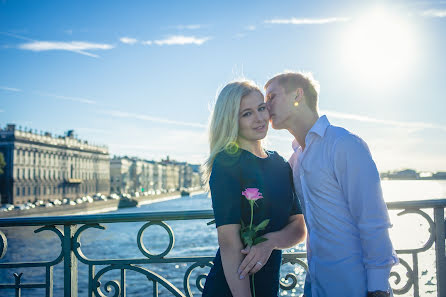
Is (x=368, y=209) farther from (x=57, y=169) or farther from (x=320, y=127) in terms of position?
(x=57, y=169)

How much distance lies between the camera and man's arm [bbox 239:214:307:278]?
1.72 metres

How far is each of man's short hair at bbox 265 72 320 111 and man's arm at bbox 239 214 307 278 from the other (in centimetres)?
54

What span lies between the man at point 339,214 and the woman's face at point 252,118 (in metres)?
0.14

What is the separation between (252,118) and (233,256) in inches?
23.2

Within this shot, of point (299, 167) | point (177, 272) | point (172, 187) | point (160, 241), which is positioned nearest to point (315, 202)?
point (299, 167)

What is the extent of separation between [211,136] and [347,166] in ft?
1.92

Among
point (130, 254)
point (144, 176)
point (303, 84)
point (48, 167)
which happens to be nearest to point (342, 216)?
point (303, 84)

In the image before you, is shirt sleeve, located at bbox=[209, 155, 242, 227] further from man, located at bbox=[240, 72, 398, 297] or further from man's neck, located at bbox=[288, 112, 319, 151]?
man's neck, located at bbox=[288, 112, 319, 151]

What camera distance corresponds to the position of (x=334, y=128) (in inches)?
72.8

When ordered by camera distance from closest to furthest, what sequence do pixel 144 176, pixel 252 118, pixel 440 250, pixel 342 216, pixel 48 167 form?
pixel 342 216
pixel 252 118
pixel 440 250
pixel 48 167
pixel 144 176

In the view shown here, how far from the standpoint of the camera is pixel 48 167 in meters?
63.6

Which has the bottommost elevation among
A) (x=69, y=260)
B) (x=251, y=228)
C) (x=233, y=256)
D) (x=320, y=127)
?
(x=69, y=260)

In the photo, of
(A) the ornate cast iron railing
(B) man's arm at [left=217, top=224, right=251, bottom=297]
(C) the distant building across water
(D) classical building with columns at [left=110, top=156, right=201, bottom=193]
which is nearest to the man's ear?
(B) man's arm at [left=217, top=224, right=251, bottom=297]

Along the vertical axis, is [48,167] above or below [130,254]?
above
